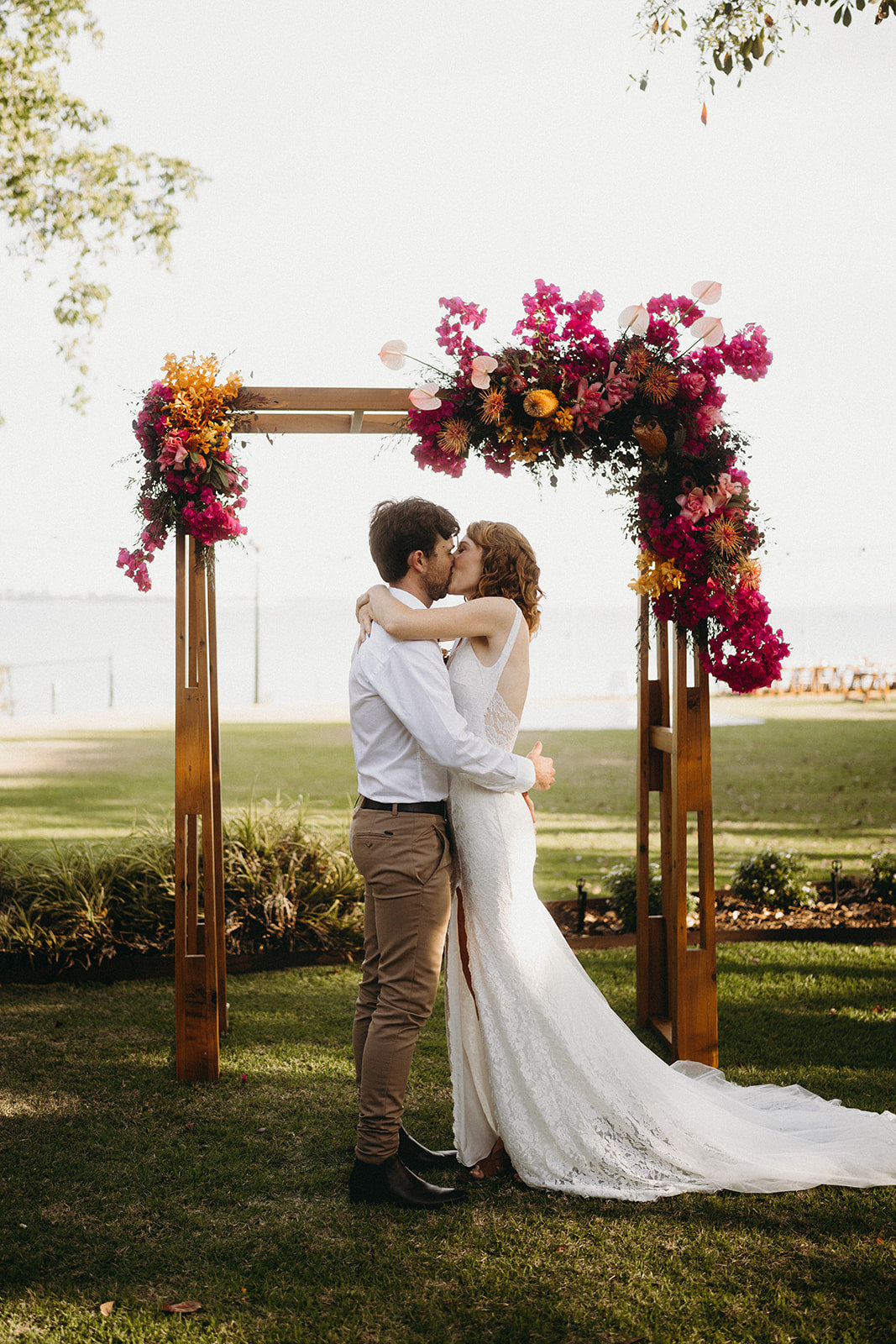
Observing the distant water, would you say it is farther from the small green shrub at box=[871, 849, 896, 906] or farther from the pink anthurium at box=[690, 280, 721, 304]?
the small green shrub at box=[871, 849, 896, 906]

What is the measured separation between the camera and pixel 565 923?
6.71 m

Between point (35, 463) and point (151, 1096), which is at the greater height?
point (35, 463)

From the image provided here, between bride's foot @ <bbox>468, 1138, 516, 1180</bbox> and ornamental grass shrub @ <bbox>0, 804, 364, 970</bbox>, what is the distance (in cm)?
276

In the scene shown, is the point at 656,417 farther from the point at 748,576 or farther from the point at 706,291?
the point at 748,576

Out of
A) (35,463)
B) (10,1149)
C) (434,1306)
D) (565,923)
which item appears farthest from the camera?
(35,463)

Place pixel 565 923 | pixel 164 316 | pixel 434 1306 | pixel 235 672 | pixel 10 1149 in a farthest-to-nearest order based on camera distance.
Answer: pixel 235 672, pixel 164 316, pixel 565 923, pixel 10 1149, pixel 434 1306

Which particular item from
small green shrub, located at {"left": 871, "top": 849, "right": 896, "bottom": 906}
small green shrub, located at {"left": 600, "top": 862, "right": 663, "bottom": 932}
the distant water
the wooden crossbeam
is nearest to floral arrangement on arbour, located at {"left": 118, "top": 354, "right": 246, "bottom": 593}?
the wooden crossbeam

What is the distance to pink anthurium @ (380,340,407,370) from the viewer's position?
167 inches

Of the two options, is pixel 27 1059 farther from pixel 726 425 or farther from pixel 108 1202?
pixel 726 425

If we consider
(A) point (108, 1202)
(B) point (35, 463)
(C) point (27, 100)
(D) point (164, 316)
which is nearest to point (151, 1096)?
(A) point (108, 1202)

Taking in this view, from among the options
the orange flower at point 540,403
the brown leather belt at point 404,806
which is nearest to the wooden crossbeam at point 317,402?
the orange flower at point 540,403

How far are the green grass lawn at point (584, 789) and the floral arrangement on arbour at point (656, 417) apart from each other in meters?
3.62

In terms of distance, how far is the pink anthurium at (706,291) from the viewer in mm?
4062

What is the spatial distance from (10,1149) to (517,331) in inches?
149
